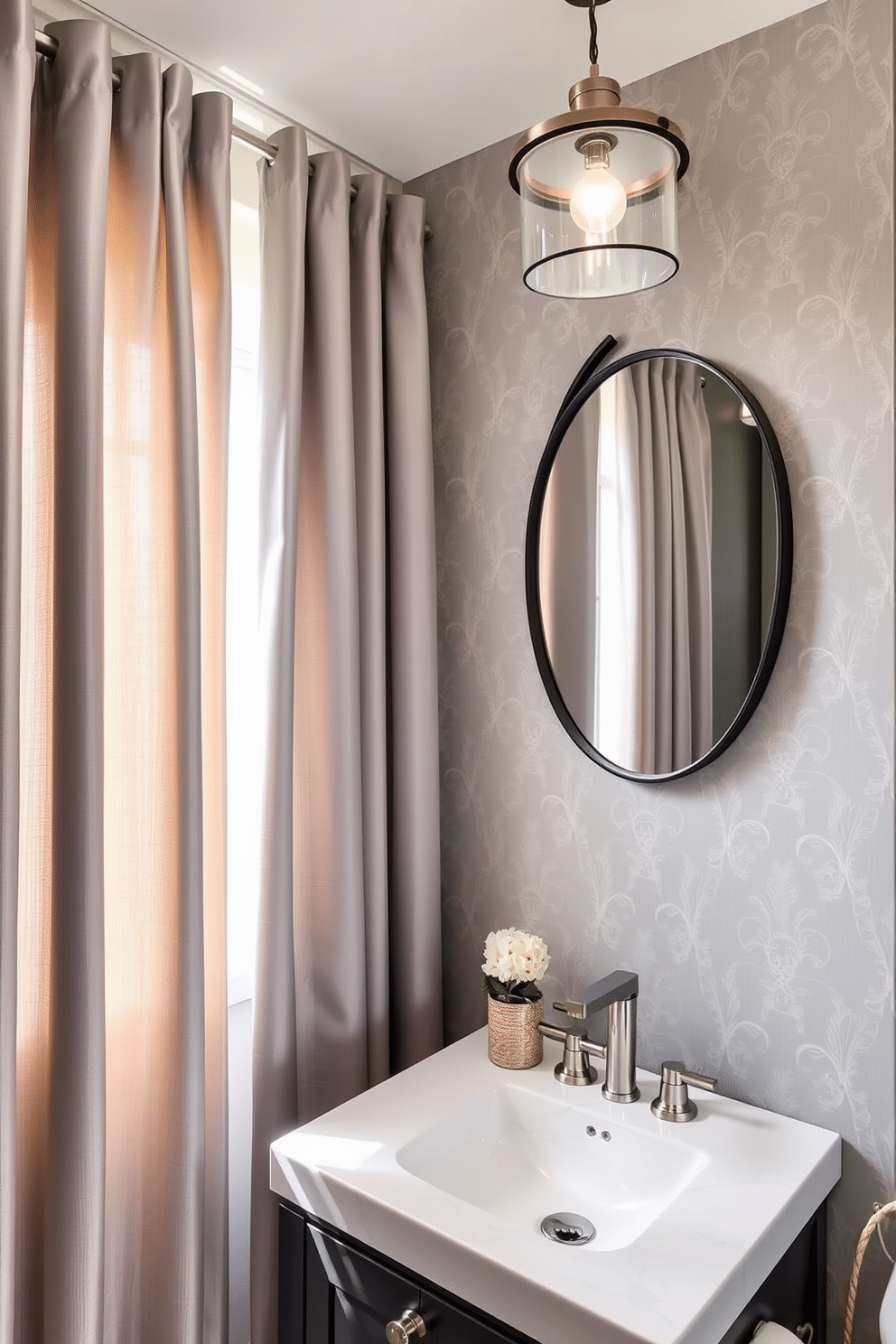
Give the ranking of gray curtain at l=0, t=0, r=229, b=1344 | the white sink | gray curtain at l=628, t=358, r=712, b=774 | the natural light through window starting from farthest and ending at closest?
the natural light through window, gray curtain at l=628, t=358, r=712, b=774, gray curtain at l=0, t=0, r=229, b=1344, the white sink

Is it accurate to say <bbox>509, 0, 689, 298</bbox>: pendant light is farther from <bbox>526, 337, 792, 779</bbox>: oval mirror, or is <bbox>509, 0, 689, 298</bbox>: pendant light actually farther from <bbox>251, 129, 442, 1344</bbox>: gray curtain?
<bbox>251, 129, 442, 1344</bbox>: gray curtain

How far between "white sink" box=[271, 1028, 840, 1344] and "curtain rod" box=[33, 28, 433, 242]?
1.58 metres

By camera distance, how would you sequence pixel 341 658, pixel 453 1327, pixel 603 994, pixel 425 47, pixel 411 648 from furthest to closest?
pixel 411 648 → pixel 341 658 → pixel 425 47 → pixel 603 994 → pixel 453 1327

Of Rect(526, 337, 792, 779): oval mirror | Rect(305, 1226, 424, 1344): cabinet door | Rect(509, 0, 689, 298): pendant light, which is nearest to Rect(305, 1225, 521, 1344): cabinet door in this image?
Rect(305, 1226, 424, 1344): cabinet door

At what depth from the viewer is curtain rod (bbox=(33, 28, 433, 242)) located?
1.31 meters

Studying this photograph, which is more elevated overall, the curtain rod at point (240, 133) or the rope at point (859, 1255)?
the curtain rod at point (240, 133)

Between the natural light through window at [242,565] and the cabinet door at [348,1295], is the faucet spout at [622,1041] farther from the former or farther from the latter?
the natural light through window at [242,565]

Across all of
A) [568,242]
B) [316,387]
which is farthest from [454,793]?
[568,242]

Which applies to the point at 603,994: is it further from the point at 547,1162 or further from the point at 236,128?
Result: the point at 236,128

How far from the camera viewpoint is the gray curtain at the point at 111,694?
127cm

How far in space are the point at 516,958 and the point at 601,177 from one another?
1.19 m

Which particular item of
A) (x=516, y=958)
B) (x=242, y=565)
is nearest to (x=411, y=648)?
(x=242, y=565)

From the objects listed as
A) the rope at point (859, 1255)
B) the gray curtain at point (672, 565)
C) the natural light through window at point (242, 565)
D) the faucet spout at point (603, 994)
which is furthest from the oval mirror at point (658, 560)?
the rope at point (859, 1255)

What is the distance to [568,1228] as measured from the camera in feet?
4.43
